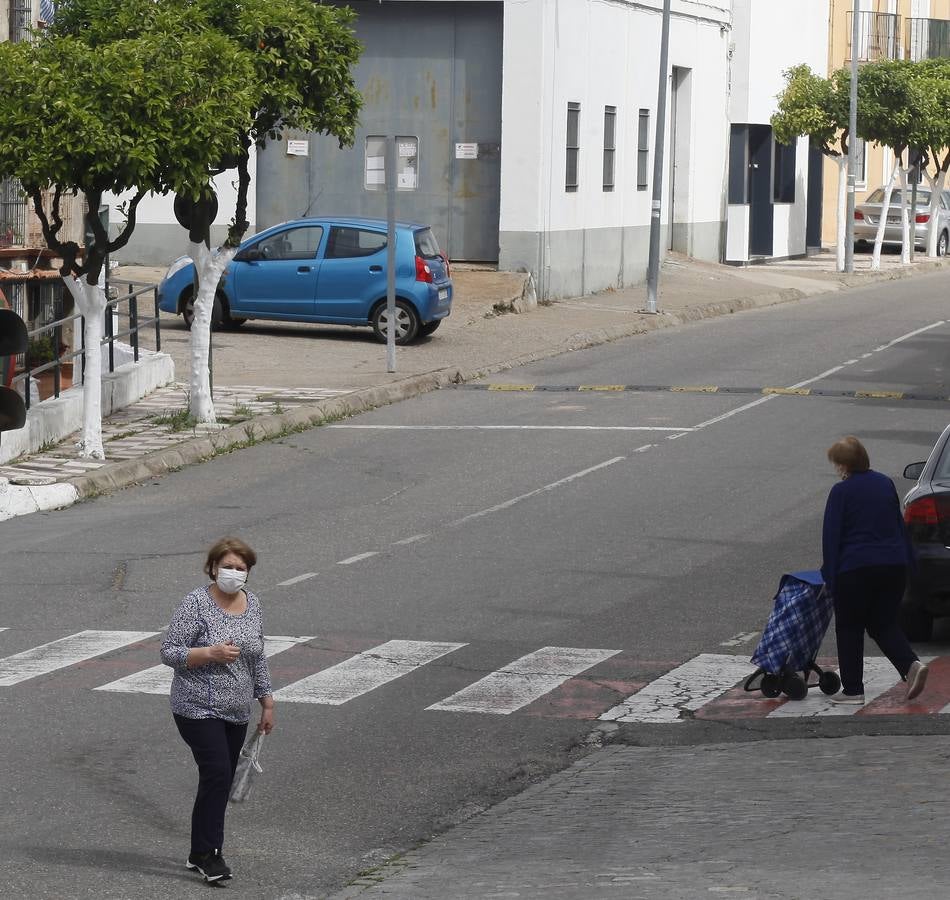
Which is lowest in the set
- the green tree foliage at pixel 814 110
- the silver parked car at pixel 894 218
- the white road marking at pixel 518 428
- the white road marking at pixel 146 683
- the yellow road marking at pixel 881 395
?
the white road marking at pixel 146 683

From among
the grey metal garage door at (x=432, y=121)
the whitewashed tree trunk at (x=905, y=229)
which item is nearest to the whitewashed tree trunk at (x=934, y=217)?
the whitewashed tree trunk at (x=905, y=229)

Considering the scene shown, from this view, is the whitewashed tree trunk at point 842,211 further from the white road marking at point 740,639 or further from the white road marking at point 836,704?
the white road marking at point 836,704

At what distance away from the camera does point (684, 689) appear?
33.2 ft

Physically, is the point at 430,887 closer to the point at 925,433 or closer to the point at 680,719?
the point at 680,719

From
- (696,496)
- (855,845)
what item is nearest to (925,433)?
(696,496)

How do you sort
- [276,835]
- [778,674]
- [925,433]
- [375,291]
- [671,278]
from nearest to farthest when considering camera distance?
[276,835] → [778,674] → [925,433] → [375,291] → [671,278]

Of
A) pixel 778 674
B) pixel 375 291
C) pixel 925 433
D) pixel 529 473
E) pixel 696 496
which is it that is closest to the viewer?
pixel 778 674

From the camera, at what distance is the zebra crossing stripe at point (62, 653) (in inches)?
410

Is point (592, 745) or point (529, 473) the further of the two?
point (529, 473)

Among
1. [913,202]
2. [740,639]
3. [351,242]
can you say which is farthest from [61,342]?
[913,202]

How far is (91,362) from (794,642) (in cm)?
982

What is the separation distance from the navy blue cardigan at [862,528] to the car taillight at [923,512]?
1.06 metres

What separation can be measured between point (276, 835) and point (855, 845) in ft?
7.57

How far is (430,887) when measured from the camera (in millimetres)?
6895
